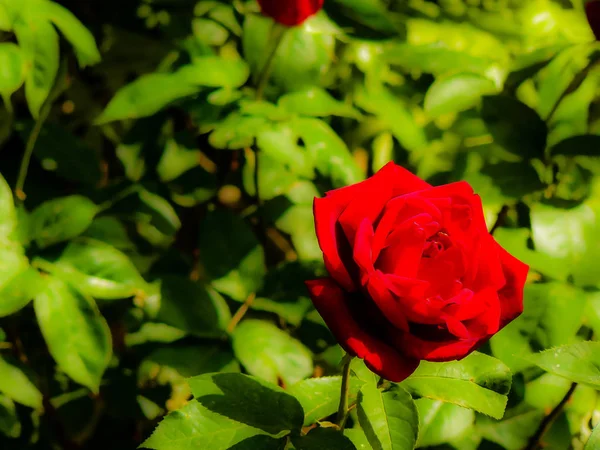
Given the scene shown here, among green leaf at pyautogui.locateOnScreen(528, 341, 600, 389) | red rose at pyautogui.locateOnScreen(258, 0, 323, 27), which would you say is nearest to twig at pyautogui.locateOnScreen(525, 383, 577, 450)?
green leaf at pyautogui.locateOnScreen(528, 341, 600, 389)

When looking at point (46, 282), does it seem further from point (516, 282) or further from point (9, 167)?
point (516, 282)

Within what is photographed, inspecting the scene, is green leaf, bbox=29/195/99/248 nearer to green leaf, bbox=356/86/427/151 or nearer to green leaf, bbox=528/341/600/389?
green leaf, bbox=356/86/427/151

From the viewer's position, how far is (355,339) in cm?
45

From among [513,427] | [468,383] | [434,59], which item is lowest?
[513,427]

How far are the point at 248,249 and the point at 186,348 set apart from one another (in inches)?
6.5

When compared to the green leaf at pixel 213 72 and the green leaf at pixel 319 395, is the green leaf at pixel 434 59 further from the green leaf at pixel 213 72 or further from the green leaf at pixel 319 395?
the green leaf at pixel 319 395

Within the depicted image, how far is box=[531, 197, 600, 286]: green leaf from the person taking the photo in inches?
29.0

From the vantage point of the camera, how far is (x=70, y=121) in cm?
117

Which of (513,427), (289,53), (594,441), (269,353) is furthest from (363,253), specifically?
(513,427)

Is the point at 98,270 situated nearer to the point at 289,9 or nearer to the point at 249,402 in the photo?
the point at 249,402

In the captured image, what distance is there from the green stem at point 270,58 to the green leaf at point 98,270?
0.30m

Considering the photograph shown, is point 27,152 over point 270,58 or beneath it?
beneath

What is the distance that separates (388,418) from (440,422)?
0.92 ft

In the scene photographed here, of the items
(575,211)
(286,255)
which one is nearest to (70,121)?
(286,255)
